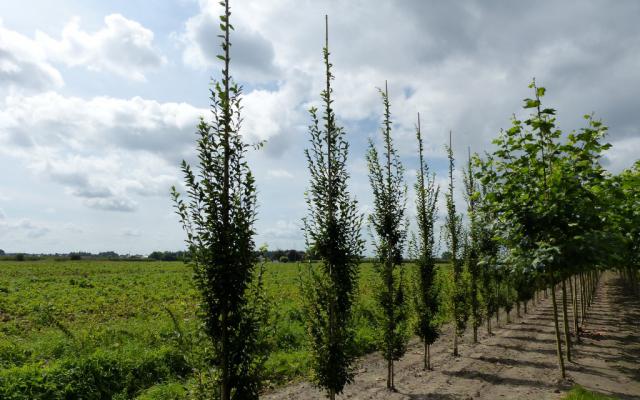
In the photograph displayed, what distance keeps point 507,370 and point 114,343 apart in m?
16.2

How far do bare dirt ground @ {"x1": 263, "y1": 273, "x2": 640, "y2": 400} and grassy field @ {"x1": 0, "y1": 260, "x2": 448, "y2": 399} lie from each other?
2.14 m

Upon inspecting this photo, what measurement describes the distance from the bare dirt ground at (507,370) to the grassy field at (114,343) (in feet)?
7.02

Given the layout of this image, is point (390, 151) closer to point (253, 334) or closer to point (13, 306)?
point (253, 334)

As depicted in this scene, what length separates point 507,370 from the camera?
46.6 feet

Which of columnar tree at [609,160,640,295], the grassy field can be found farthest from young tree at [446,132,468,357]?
columnar tree at [609,160,640,295]

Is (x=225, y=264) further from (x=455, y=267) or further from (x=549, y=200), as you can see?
(x=455, y=267)

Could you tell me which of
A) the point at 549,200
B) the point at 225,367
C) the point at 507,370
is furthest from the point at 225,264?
the point at 507,370

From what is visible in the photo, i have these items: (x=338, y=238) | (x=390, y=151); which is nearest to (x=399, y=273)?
(x=390, y=151)

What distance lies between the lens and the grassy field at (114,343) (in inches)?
412

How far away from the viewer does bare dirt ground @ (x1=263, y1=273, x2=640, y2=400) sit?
38.6ft

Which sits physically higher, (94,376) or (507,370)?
(94,376)

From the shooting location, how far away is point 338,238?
31.5ft

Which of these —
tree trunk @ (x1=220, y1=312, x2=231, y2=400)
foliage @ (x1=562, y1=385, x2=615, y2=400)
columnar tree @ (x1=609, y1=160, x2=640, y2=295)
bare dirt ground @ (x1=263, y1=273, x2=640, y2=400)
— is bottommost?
bare dirt ground @ (x1=263, y1=273, x2=640, y2=400)

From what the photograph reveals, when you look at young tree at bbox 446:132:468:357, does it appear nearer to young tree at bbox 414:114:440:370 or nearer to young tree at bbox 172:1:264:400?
young tree at bbox 414:114:440:370
